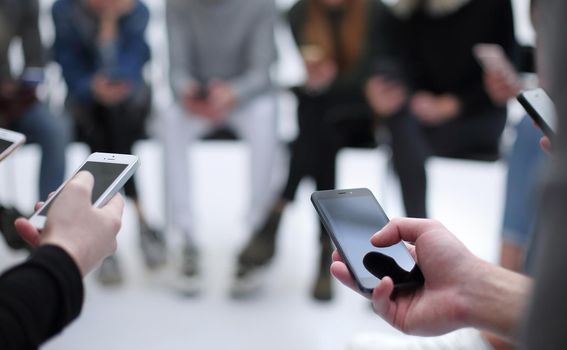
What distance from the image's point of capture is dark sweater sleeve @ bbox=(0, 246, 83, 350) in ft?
1.74

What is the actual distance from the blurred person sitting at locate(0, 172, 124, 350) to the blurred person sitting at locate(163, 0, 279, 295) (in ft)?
3.58

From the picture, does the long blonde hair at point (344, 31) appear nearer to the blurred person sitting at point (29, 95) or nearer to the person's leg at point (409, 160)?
the person's leg at point (409, 160)

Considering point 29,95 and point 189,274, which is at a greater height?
point 29,95

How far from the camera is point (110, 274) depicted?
1.75 m

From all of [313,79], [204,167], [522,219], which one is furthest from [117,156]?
[204,167]

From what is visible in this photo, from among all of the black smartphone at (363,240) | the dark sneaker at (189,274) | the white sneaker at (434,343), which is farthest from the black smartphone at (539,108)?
the dark sneaker at (189,274)

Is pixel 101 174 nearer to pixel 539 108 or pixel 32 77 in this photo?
pixel 539 108

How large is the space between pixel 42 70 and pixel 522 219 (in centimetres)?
160

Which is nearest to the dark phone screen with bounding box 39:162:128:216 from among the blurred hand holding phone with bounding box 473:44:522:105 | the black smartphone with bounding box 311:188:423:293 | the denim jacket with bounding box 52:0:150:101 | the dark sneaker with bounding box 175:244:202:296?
the black smartphone with bounding box 311:188:423:293

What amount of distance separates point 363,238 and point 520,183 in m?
0.65

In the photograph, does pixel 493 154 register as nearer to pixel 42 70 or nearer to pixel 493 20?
pixel 493 20

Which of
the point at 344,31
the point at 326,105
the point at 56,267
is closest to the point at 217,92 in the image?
the point at 326,105

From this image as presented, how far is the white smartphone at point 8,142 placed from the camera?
0.78 metres

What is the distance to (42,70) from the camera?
202 centimetres
